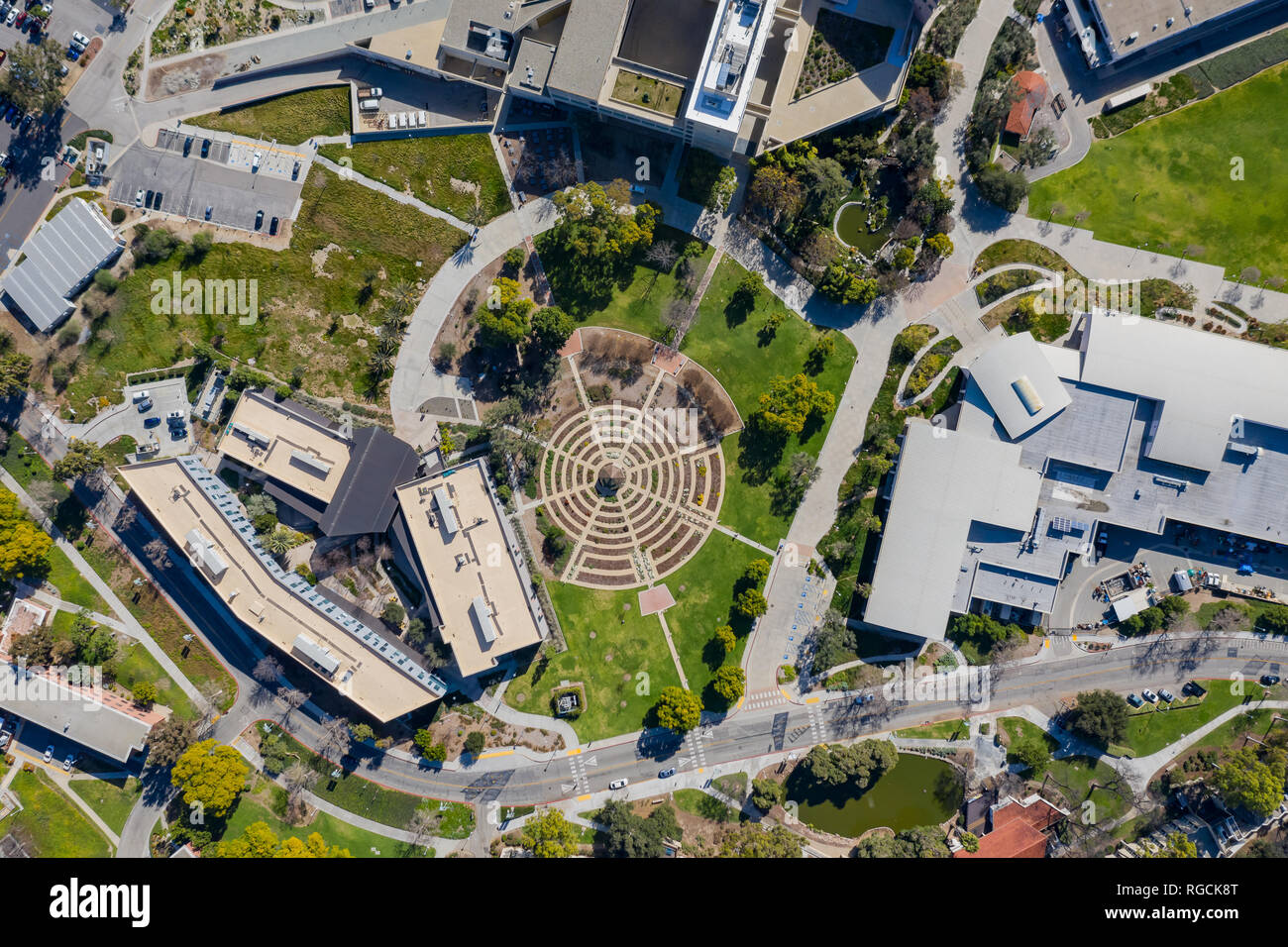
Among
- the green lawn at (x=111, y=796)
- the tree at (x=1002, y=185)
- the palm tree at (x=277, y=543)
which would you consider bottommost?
the green lawn at (x=111, y=796)

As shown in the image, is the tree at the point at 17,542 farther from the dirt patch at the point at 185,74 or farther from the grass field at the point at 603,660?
the grass field at the point at 603,660

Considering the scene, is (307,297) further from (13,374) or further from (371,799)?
(371,799)

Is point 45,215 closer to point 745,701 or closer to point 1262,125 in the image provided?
point 745,701

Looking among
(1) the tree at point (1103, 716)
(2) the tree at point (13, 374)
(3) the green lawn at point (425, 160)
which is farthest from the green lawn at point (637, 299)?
(1) the tree at point (1103, 716)

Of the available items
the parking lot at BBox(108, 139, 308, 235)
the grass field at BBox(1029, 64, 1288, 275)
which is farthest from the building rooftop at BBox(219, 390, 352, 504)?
the grass field at BBox(1029, 64, 1288, 275)

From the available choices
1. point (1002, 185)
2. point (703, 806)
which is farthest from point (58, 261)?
point (1002, 185)

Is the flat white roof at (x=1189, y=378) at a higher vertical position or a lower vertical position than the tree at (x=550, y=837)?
higher

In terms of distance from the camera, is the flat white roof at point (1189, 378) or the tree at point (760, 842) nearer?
the flat white roof at point (1189, 378)
